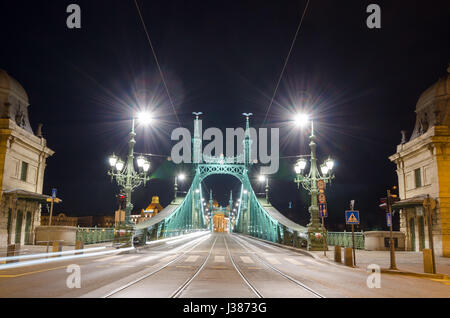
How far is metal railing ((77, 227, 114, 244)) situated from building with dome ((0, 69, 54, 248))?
3832mm

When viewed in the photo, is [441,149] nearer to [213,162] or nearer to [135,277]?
[135,277]

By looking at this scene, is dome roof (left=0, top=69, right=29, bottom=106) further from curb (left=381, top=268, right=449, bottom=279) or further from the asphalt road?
curb (left=381, top=268, right=449, bottom=279)

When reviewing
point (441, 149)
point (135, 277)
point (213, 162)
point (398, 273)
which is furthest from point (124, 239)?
point (213, 162)

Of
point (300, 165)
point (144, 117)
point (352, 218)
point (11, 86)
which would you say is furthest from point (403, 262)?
point (11, 86)

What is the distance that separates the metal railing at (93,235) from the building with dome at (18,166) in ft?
12.6

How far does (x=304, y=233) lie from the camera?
87.7ft

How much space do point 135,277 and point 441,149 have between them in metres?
23.0

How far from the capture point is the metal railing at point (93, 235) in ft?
103

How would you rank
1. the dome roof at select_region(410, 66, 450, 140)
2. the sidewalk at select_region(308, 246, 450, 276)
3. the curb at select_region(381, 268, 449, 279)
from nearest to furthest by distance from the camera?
1. the curb at select_region(381, 268, 449, 279)
2. the sidewalk at select_region(308, 246, 450, 276)
3. the dome roof at select_region(410, 66, 450, 140)

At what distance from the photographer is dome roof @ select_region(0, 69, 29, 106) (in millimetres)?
30734

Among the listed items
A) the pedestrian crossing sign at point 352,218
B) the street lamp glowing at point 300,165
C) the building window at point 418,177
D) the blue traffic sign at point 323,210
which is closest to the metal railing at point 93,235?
the street lamp glowing at point 300,165

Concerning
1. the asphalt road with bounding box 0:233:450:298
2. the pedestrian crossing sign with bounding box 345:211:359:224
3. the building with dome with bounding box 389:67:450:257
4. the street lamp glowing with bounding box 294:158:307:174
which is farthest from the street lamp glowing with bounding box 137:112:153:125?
the building with dome with bounding box 389:67:450:257

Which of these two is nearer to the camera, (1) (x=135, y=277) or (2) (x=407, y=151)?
(1) (x=135, y=277)
